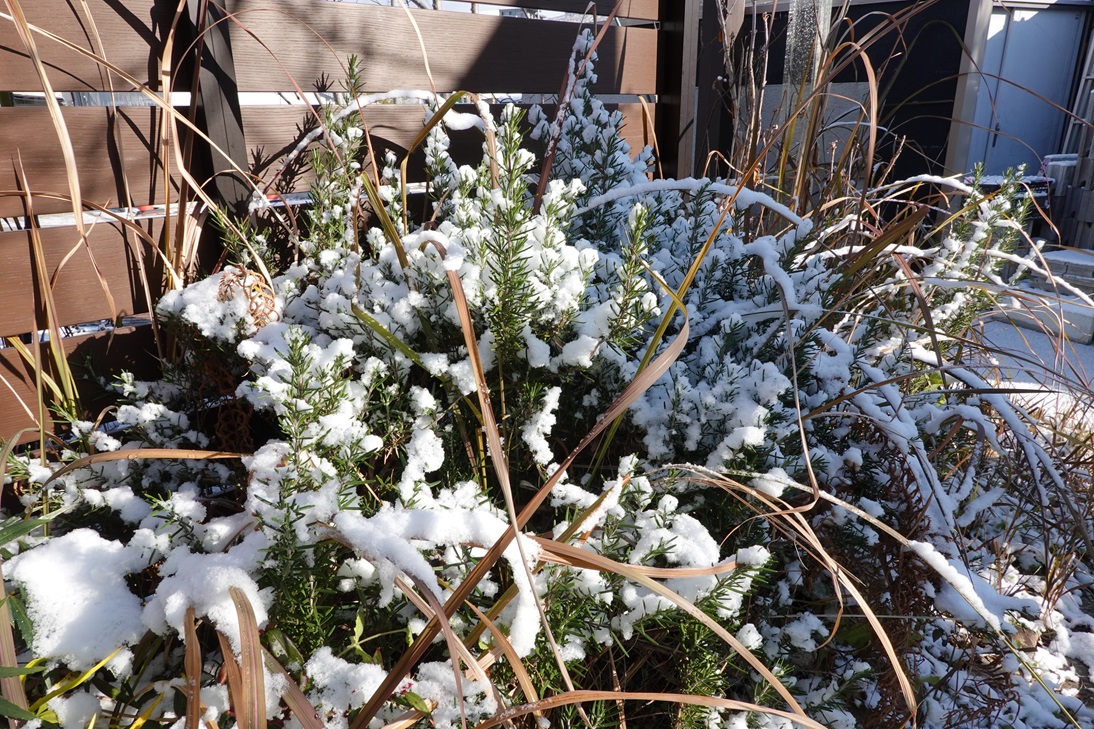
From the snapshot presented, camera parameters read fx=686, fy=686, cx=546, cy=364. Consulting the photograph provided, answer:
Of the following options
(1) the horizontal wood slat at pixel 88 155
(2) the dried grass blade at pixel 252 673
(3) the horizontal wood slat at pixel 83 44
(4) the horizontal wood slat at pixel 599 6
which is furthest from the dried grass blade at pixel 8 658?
(4) the horizontal wood slat at pixel 599 6

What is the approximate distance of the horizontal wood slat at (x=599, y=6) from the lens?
1.97 m

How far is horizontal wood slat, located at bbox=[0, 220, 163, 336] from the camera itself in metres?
1.28

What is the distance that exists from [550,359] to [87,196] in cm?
100

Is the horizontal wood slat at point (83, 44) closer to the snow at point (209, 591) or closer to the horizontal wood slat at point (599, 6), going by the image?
the horizontal wood slat at point (599, 6)

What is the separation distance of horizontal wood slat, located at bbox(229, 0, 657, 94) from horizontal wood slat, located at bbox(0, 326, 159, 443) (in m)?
0.61

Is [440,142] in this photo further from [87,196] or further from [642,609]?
[642,609]

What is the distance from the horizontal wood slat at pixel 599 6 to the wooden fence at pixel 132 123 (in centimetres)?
21

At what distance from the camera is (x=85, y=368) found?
136 cm

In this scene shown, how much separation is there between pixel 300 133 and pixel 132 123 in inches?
13.6

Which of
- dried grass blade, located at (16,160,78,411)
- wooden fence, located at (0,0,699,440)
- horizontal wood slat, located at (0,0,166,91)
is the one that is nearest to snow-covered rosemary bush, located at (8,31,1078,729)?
dried grass blade, located at (16,160,78,411)

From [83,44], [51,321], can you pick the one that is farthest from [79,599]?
[83,44]

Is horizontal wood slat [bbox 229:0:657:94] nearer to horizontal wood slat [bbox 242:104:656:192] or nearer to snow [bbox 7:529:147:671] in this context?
horizontal wood slat [bbox 242:104:656:192]

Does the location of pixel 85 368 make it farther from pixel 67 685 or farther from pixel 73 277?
pixel 67 685

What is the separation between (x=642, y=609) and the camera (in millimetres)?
902
